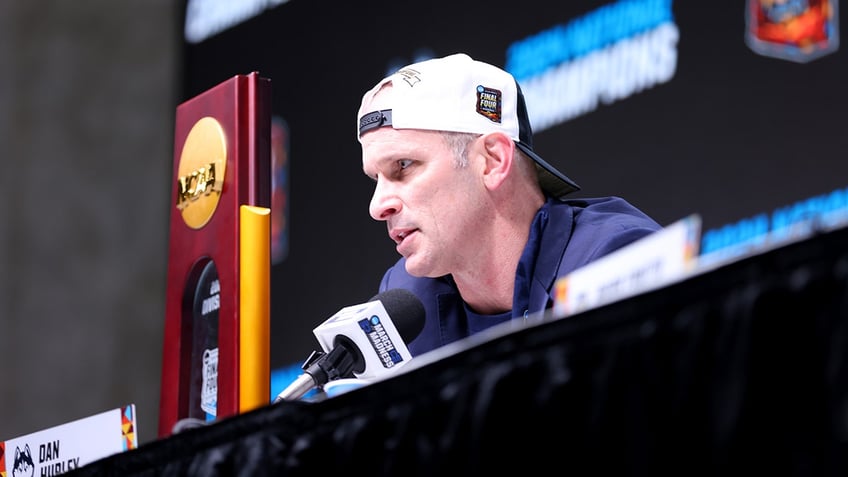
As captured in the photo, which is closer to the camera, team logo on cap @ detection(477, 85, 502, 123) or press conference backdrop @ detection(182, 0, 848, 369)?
team logo on cap @ detection(477, 85, 502, 123)

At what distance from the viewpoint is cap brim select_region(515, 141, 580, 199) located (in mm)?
2164

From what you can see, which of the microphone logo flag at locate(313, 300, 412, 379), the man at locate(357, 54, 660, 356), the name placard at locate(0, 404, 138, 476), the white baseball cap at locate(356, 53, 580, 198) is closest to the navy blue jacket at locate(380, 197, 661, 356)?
the man at locate(357, 54, 660, 356)

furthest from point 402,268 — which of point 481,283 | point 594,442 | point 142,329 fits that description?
point 142,329

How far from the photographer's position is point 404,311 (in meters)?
1.78

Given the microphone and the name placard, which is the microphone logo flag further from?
the name placard

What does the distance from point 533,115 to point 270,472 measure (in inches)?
77.8

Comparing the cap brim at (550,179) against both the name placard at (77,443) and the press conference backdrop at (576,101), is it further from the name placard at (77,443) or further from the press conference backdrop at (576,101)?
the name placard at (77,443)

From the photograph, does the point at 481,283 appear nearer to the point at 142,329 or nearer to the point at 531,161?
the point at 531,161

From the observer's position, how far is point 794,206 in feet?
7.67

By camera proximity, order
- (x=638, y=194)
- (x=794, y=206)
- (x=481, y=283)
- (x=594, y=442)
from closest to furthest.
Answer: (x=594, y=442) → (x=481, y=283) → (x=794, y=206) → (x=638, y=194)

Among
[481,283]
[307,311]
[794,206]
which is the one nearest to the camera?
[481,283]

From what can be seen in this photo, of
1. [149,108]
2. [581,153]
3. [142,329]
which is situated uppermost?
[149,108]

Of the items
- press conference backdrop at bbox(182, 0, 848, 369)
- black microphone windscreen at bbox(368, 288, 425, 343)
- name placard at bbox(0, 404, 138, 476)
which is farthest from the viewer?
press conference backdrop at bbox(182, 0, 848, 369)

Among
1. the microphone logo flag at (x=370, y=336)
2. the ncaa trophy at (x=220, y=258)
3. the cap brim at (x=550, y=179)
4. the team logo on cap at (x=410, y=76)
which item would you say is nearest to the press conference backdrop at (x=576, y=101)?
the cap brim at (x=550, y=179)
